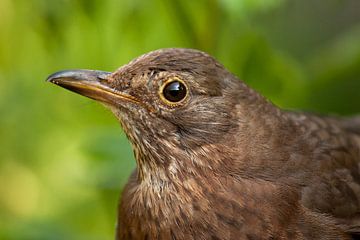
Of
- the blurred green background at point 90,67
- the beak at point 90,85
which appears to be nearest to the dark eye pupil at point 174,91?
the beak at point 90,85

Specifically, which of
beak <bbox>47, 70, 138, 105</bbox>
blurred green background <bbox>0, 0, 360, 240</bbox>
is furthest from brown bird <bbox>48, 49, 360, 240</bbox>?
blurred green background <bbox>0, 0, 360, 240</bbox>

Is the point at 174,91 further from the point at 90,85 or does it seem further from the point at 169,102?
the point at 90,85

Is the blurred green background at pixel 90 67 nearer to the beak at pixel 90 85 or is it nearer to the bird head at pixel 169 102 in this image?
the bird head at pixel 169 102

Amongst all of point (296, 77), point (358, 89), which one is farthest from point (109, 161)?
point (358, 89)

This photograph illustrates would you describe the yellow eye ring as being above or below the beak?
above

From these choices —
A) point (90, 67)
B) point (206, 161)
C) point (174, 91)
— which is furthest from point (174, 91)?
point (90, 67)

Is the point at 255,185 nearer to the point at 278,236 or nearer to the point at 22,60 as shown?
the point at 278,236

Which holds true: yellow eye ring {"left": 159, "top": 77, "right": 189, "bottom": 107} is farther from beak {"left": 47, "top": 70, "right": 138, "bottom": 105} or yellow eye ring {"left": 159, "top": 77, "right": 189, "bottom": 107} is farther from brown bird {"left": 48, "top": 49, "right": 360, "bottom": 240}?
beak {"left": 47, "top": 70, "right": 138, "bottom": 105}
